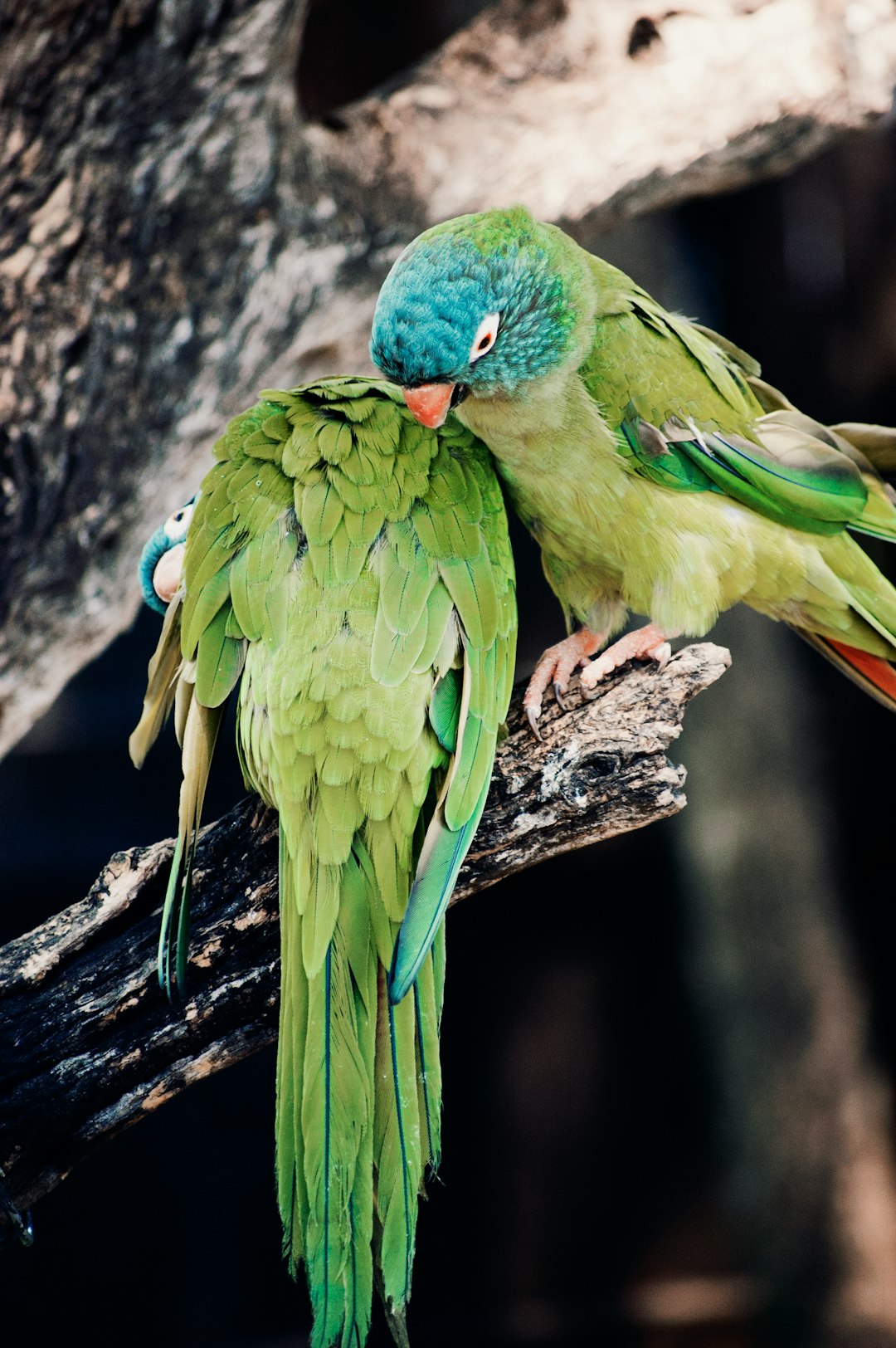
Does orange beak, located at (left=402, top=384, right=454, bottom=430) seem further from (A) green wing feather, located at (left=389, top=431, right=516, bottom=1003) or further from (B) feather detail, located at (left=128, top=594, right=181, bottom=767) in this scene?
(B) feather detail, located at (left=128, top=594, right=181, bottom=767)

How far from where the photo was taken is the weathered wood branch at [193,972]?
1391 mm

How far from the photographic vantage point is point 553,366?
1537mm

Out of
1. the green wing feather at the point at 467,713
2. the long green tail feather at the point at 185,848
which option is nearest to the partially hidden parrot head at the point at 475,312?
the green wing feather at the point at 467,713

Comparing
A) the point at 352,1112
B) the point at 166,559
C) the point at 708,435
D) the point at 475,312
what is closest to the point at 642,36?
the point at 708,435

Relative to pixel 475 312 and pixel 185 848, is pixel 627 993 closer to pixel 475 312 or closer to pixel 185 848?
pixel 185 848

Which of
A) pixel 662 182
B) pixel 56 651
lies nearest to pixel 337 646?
pixel 56 651

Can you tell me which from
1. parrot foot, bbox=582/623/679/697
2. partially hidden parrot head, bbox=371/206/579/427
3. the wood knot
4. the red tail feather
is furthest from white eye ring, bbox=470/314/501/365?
the wood knot

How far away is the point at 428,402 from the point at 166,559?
461mm

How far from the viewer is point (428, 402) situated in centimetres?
140

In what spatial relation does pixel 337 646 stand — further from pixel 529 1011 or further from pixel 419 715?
pixel 529 1011

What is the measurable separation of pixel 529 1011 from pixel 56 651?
1682 mm

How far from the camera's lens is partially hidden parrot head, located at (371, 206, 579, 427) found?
136 cm

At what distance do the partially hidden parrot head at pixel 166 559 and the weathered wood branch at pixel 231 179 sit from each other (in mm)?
475

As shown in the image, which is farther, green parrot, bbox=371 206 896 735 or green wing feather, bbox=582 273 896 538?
green wing feather, bbox=582 273 896 538
